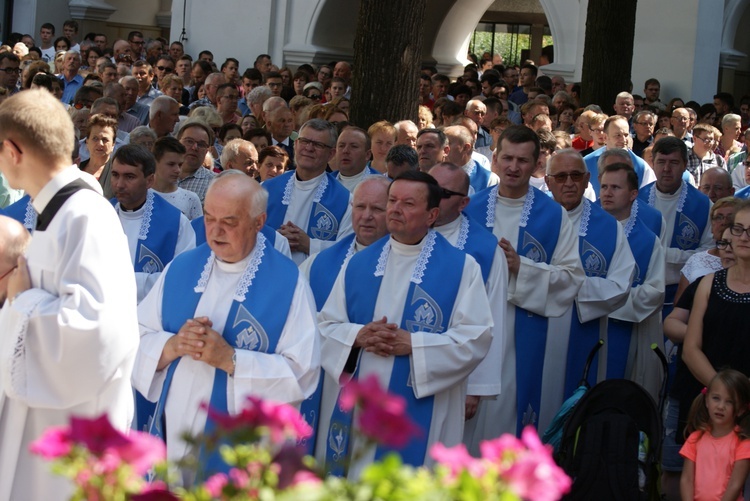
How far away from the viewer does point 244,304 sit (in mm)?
4797

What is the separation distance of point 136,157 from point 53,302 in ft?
9.89

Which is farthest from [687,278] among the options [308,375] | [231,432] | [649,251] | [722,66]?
[722,66]

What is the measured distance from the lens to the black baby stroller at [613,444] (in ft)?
18.1

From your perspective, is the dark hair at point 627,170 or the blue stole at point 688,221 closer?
the dark hair at point 627,170

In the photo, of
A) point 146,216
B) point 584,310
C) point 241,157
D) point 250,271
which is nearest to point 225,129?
point 241,157

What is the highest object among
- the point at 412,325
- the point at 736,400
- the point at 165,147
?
the point at 165,147

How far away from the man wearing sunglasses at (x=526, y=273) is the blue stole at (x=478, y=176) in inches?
72.5

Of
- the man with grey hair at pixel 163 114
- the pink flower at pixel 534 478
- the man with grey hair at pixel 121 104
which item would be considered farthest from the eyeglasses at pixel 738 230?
the man with grey hair at pixel 121 104

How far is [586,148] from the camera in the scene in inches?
475

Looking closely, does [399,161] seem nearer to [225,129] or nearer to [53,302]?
[225,129]

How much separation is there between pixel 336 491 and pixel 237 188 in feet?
9.63

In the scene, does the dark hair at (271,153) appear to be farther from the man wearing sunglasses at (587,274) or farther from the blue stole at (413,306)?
the blue stole at (413,306)

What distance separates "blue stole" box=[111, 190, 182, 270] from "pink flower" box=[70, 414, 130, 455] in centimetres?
468

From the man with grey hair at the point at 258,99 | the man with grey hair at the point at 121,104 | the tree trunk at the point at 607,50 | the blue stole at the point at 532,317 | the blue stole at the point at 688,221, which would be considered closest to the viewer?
the blue stole at the point at 532,317
